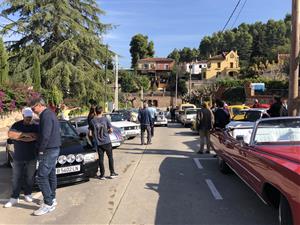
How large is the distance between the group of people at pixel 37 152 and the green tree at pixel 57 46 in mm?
28762

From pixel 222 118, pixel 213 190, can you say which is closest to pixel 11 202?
pixel 213 190

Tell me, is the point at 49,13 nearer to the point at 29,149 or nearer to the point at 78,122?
the point at 78,122

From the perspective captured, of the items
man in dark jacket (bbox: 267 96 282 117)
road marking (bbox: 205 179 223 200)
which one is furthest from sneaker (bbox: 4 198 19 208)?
man in dark jacket (bbox: 267 96 282 117)

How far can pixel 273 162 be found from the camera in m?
5.19

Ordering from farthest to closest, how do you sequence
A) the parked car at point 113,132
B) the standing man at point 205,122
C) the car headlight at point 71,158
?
the parked car at point 113,132 → the standing man at point 205,122 → the car headlight at point 71,158

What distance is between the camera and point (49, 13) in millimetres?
35219

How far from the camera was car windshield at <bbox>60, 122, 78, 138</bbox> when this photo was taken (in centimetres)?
985

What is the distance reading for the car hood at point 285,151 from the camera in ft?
17.3

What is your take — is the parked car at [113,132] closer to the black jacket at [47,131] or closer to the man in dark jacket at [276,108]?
the man in dark jacket at [276,108]

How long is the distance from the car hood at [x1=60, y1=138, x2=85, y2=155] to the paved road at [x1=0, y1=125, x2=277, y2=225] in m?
0.74

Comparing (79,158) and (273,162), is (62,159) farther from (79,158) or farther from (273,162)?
(273,162)

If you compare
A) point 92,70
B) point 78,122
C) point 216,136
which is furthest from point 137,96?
point 216,136

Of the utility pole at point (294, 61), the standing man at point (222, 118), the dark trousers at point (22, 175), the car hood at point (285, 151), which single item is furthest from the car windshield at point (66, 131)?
the utility pole at point (294, 61)

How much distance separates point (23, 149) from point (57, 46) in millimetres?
30816
